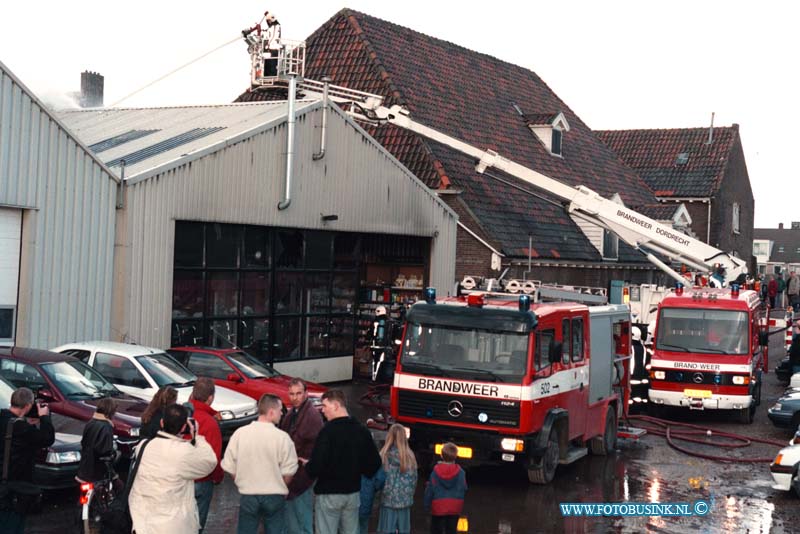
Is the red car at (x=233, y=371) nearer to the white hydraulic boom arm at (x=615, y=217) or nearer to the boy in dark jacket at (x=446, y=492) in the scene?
the boy in dark jacket at (x=446, y=492)

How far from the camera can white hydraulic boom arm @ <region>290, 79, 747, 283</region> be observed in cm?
2788

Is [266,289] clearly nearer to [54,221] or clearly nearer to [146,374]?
[54,221]

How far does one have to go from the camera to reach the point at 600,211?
2823cm

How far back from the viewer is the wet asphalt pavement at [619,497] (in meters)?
12.7

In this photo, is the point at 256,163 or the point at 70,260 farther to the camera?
the point at 256,163

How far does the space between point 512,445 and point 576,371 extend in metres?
2.48

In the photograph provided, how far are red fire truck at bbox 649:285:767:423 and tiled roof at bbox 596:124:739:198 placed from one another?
28.4m

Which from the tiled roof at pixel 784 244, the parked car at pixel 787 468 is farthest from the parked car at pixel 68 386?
the tiled roof at pixel 784 244

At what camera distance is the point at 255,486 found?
9000 mm

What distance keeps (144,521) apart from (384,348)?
30.7ft

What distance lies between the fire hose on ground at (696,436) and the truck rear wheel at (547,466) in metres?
3.84

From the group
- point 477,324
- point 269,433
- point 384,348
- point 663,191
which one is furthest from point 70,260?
point 663,191

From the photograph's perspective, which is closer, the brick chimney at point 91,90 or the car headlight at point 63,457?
the car headlight at point 63,457

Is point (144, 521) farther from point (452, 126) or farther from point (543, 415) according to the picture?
point (452, 126)
